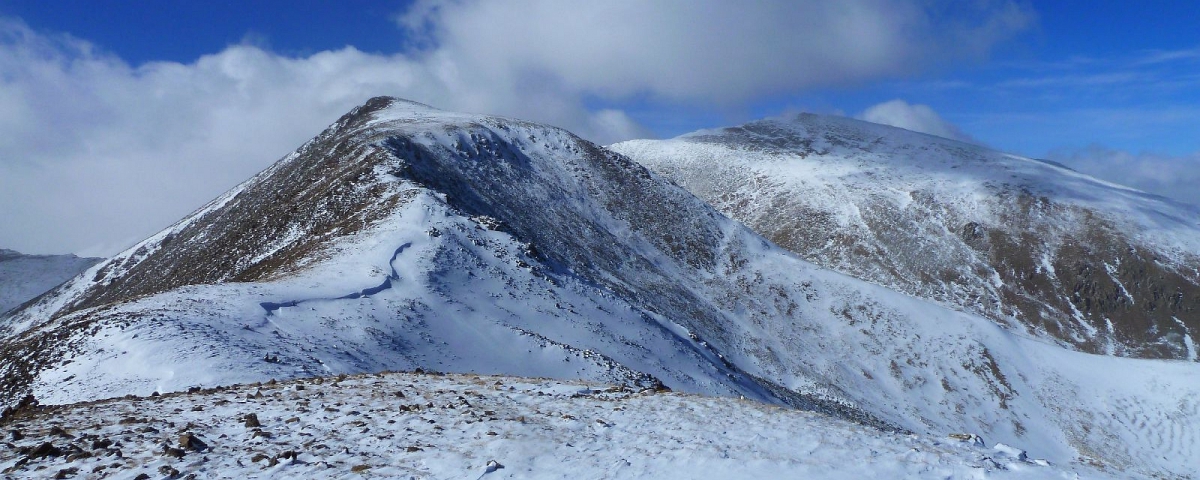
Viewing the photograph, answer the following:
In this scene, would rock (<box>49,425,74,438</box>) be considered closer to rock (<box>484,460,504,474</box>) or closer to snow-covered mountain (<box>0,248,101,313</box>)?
rock (<box>484,460,504,474</box>)

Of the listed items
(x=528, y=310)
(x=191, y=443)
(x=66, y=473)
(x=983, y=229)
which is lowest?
(x=66, y=473)

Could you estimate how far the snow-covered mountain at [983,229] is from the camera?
90312mm

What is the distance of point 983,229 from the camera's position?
103125 mm

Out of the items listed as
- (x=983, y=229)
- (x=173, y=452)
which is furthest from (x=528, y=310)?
(x=983, y=229)

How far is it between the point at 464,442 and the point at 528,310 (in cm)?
1996

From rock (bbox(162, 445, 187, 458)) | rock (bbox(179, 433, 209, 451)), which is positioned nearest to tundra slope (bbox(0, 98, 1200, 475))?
rock (bbox(179, 433, 209, 451))

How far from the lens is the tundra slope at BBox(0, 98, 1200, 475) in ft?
64.2

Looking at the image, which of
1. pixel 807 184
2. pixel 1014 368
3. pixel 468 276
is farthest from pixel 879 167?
pixel 468 276

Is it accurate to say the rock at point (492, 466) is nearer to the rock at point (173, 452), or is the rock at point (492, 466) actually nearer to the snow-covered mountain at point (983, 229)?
the rock at point (173, 452)

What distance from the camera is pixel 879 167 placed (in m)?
120

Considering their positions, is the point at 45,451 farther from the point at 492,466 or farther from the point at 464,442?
the point at 492,466

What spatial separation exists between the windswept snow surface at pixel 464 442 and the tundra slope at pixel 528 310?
5.41 m

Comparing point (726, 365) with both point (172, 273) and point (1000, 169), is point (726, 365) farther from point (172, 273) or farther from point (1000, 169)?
point (1000, 169)

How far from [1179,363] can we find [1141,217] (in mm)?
72449
